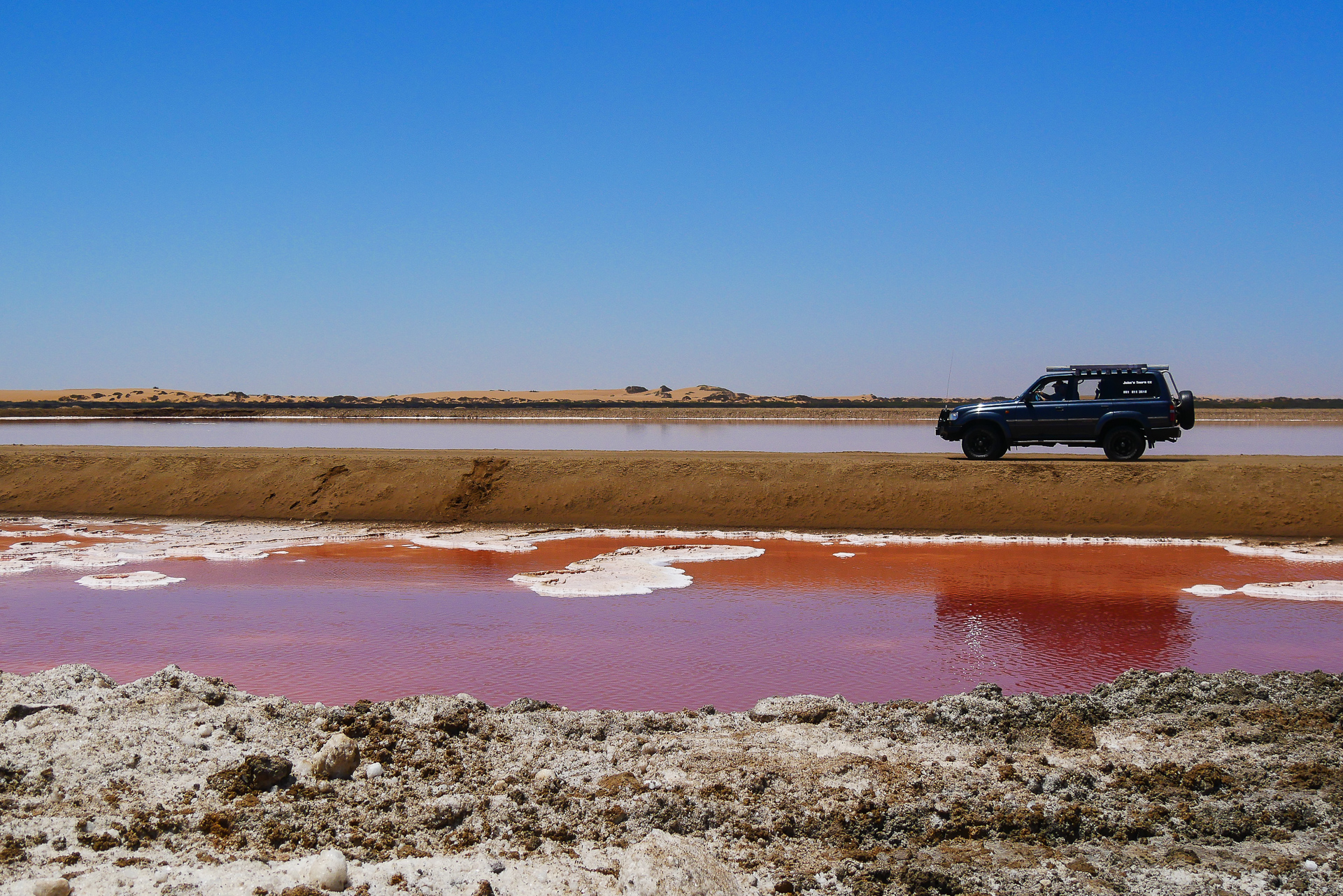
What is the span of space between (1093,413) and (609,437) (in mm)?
25148

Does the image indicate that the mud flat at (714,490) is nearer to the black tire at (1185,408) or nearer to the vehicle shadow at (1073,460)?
the vehicle shadow at (1073,460)

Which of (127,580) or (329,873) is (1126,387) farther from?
(329,873)

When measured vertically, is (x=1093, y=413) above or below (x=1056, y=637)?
above

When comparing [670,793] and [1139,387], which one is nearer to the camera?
[670,793]

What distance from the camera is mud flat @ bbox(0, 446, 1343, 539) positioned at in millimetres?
19172

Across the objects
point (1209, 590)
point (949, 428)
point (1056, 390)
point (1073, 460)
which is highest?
point (1056, 390)

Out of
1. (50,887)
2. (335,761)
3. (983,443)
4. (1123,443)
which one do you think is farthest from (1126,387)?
(50,887)

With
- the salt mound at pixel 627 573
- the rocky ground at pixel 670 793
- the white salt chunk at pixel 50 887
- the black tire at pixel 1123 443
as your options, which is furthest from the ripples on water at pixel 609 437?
the white salt chunk at pixel 50 887

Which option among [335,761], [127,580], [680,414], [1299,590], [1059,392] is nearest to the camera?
[335,761]

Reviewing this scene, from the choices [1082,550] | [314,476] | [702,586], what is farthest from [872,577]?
[314,476]

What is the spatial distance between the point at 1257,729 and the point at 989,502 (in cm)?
1354

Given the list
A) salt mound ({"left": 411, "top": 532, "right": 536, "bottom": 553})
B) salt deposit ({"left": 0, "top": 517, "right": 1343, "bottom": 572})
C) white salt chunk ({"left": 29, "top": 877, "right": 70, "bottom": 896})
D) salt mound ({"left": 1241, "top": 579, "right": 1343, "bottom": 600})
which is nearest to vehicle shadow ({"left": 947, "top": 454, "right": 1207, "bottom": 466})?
salt deposit ({"left": 0, "top": 517, "right": 1343, "bottom": 572})

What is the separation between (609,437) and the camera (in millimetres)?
44188

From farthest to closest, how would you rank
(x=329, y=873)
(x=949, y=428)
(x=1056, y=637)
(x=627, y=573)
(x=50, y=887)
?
(x=949, y=428), (x=627, y=573), (x=1056, y=637), (x=329, y=873), (x=50, y=887)
